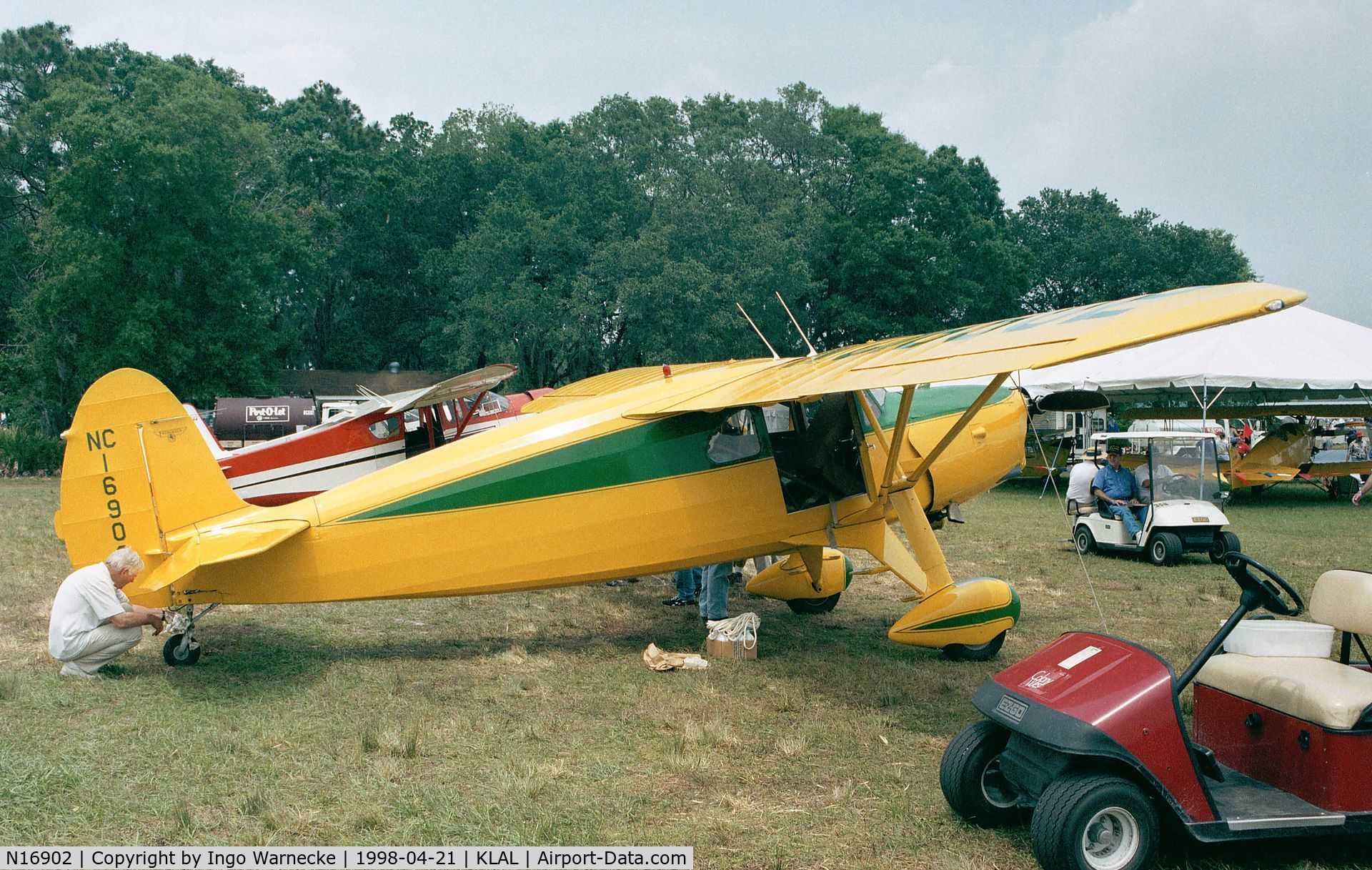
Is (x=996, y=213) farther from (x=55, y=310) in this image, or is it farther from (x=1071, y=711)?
(x=1071, y=711)

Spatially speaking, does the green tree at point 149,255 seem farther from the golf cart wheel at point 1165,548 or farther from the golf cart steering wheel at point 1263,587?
the golf cart steering wheel at point 1263,587

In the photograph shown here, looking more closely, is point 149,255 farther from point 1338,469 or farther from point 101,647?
point 1338,469

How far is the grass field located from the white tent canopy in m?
11.3

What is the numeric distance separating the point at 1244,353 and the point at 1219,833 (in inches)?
762

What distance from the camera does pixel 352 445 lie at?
13.3m

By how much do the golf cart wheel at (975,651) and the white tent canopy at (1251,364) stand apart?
12.1 metres

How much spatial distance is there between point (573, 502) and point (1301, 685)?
4.67 meters

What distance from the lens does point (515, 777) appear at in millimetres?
4832

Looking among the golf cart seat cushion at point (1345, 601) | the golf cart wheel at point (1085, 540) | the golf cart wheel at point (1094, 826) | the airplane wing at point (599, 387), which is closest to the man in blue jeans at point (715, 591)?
the airplane wing at point (599, 387)

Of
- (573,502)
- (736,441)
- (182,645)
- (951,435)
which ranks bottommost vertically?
(182,645)

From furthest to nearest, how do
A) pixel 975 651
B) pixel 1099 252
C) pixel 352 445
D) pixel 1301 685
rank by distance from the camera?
1. pixel 1099 252
2. pixel 352 445
3. pixel 975 651
4. pixel 1301 685

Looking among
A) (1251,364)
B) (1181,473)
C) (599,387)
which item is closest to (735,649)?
(599,387)

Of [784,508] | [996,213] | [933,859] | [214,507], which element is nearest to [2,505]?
[214,507]

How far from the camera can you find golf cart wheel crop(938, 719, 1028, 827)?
4.17 m
